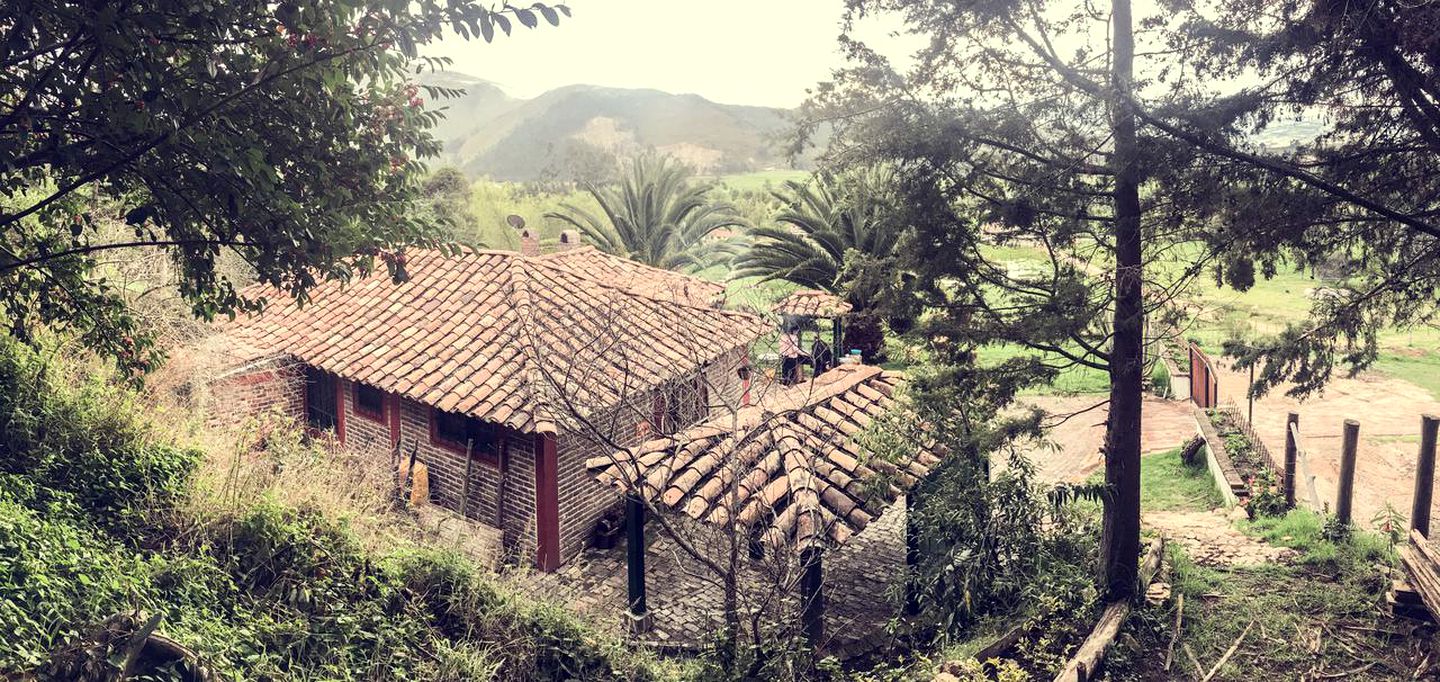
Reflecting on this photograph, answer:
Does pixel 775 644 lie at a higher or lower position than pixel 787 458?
lower

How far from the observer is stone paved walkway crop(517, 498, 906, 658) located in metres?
10.7

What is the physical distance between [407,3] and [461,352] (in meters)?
8.56

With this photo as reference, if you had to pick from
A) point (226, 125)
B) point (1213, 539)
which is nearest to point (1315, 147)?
point (1213, 539)

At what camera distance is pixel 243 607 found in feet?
26.5

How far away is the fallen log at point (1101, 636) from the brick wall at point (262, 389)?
1136cm

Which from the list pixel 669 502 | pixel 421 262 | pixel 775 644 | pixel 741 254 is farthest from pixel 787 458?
pixel 741 254

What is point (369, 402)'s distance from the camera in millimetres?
15297

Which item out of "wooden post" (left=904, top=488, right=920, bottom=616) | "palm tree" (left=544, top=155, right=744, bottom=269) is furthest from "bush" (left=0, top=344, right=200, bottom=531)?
"palm tree" (left=544, top=155, right=744, bottom=269)

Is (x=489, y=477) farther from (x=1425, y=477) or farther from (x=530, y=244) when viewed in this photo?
(x=1425, y=477)

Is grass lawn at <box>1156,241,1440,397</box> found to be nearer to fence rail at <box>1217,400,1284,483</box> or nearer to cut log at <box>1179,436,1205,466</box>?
fence rail at <box>1217,400,1284,483</box>

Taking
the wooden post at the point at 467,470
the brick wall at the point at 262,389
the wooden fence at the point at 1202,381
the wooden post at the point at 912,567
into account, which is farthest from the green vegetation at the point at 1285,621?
the brick wall at the point at 262,389

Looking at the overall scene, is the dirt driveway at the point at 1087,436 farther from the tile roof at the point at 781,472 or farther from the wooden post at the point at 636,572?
the wooden post at the point at 636,572

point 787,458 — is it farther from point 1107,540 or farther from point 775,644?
point 1107,540

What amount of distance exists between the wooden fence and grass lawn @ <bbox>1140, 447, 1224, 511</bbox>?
251 centimetres
